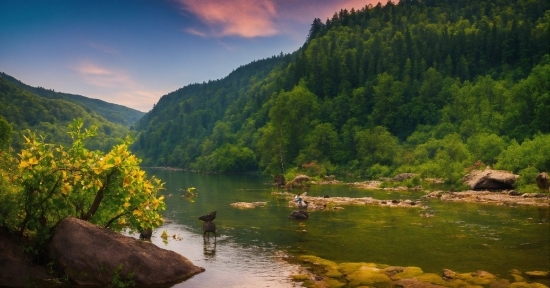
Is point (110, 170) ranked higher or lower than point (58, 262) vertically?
higher

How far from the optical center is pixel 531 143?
2697 inches

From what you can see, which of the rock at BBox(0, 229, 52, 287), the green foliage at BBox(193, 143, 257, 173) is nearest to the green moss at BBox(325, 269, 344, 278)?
the rock at BBox(0, 229, 52, 287)

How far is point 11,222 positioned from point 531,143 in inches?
2845

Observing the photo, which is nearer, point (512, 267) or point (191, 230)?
point (512, 267)

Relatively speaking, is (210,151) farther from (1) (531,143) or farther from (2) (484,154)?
(1) (531,143)

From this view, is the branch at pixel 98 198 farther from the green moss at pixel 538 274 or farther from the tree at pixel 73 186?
the green moss at pixel 538 274

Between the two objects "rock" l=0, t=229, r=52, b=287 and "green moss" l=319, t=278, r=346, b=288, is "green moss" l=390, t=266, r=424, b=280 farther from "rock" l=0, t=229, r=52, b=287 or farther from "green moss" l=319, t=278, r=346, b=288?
"rock" l=0, t=229, r=52, b=287

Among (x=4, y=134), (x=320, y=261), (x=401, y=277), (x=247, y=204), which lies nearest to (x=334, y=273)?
(x=320, y=261)

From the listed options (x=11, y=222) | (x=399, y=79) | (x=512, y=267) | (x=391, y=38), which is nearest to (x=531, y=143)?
(x=512, y=267)

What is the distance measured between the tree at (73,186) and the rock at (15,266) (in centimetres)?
58

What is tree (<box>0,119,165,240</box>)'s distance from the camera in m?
18.2

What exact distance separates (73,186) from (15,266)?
404cm

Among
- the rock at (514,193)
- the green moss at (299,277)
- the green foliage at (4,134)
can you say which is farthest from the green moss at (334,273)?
the rock at (514,193)

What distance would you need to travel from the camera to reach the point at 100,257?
62.8 feet
